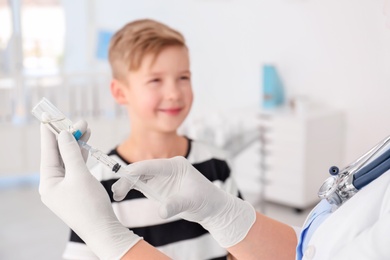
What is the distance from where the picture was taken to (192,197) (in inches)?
25.8

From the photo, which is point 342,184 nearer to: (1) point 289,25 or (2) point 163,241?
(2) point 163,241

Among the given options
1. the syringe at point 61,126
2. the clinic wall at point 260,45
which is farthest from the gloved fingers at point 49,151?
the clinic wall at point 260,45

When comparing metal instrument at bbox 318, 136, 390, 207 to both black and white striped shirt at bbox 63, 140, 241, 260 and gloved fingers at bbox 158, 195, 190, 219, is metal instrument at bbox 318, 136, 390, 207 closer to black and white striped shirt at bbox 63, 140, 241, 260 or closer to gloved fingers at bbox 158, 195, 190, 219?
gloved fingers at bbox 158, 195, 190, 219

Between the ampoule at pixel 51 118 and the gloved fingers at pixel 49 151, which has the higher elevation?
the ampoule at pixel 51 118

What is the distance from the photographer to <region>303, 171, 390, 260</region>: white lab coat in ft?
1.63

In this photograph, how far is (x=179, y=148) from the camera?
41.9 inches

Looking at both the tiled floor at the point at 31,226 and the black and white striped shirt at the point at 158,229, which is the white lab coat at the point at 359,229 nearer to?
the black and white striped shirt at the point at 158,229

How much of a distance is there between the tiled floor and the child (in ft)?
4.19

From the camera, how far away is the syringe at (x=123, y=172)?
2.14ft

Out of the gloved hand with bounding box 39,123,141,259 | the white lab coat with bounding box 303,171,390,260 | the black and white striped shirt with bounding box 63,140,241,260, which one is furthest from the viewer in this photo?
the black and white striped shirt with bounding box 63,140,241,260

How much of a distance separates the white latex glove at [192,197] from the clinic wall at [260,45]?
149 centimetres

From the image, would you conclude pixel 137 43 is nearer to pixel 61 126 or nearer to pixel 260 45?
pixel 61 126

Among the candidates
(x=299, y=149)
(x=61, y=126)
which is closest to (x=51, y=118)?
(x=61, y=126)

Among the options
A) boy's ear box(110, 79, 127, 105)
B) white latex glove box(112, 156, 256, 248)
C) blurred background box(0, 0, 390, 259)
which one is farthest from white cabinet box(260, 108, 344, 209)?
white latex glove box(112, 156, 256, 248)
